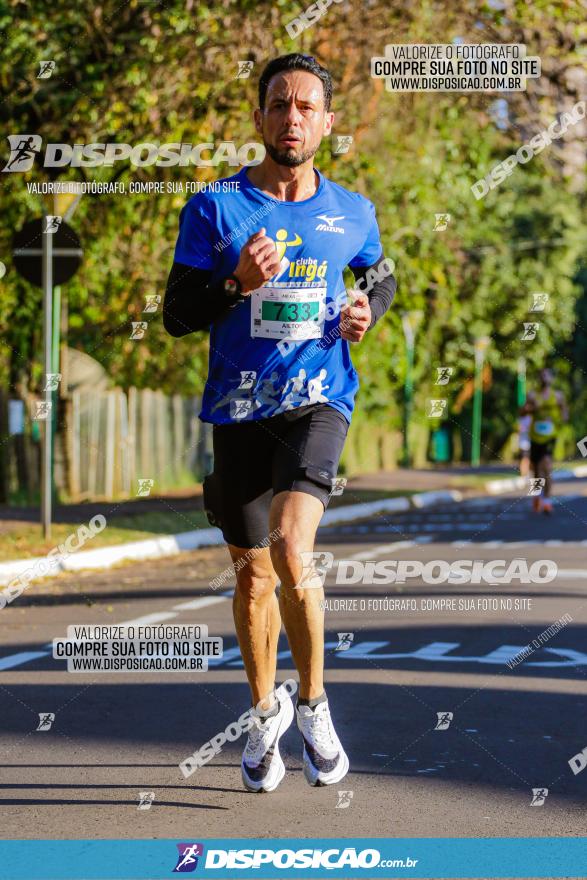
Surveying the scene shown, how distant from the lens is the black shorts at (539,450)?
22.7m

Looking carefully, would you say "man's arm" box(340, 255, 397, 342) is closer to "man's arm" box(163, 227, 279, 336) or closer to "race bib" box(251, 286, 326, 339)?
"race bib" box(251, 286, 326, 339)

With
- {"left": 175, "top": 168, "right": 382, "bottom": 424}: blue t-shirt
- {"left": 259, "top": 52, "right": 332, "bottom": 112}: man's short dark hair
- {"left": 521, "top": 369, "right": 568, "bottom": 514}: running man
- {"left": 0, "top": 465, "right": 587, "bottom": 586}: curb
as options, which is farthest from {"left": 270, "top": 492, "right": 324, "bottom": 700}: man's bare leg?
{"left": 521, "top": 369, "right": 568, "bottom": 514}: running man

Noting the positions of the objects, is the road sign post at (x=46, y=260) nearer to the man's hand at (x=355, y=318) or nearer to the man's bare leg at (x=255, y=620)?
the man's bare leg at (x=255, y=620)

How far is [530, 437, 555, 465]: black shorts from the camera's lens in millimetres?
22688

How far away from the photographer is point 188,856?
4.59 m

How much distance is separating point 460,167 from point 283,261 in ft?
54.6

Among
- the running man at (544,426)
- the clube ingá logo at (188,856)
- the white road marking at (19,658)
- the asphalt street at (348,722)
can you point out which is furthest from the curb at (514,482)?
the clube ingá logo at (188,856)

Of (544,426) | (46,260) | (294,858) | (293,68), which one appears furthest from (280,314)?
(544,426)

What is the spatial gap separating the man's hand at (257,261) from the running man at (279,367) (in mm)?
87

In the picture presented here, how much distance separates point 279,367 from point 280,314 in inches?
6.6

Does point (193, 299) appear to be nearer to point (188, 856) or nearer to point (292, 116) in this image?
point (292, 116)

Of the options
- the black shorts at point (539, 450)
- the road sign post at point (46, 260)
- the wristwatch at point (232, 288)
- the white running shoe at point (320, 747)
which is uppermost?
the road sign post at point (46, 260)

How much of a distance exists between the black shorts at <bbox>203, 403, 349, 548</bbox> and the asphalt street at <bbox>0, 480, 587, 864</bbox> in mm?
882

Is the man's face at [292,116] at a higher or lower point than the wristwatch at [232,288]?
higher
